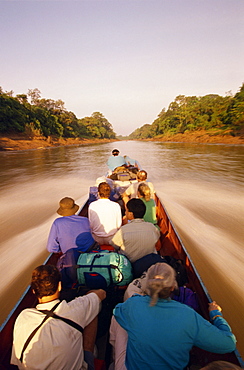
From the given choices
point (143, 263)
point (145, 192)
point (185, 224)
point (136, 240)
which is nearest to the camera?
point (143, 263)

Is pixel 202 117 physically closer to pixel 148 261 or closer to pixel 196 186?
pixel 196 186

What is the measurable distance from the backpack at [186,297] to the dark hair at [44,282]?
1153 mm

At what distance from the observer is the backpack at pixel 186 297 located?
5.91 feet

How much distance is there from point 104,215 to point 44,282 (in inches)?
65.4

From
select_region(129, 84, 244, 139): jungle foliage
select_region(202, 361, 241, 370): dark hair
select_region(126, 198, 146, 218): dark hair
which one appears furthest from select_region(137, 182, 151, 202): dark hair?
select_region(129, 84, 244, 139): jungle foliage

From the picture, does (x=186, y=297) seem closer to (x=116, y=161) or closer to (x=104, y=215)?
(x=104, y=215)

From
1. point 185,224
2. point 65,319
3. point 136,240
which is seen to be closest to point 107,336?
point 65,319

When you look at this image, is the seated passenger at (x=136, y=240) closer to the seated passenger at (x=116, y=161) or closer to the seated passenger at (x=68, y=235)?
the seated passenger at (x=68, y=235)

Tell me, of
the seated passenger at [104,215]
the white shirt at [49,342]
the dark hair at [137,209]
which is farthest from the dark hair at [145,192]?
the white shirt at [49,342]

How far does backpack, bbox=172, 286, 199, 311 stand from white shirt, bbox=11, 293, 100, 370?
99 centimetres

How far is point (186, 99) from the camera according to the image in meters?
75.5

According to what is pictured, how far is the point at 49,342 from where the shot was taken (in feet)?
3.72

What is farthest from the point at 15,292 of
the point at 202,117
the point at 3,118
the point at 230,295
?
the point at 202,117

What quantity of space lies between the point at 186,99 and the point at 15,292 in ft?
282
